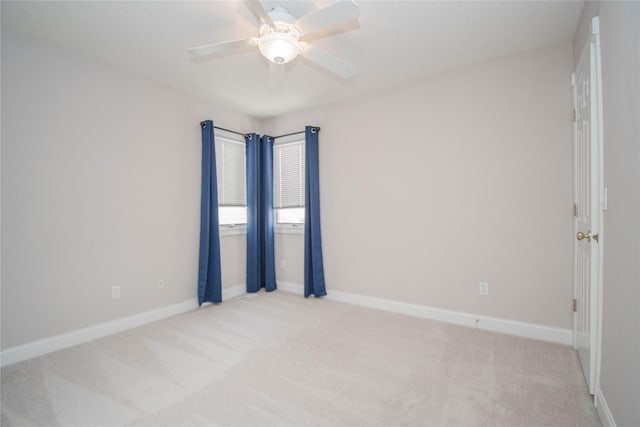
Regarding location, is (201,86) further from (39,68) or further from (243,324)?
(243,324)

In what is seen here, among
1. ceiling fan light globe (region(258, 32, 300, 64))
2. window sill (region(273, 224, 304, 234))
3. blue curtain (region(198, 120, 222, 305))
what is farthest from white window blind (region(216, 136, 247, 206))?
ceiling fan light globe (region(258, 32, 300, 64))

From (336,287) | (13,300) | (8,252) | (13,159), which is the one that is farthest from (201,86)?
(336,287)

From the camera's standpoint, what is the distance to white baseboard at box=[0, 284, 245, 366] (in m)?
2.23

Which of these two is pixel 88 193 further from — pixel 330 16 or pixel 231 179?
pixel 330 16

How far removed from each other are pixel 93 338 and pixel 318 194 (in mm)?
2702

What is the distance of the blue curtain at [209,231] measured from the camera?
11.4ft

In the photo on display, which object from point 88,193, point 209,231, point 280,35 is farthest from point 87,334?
point 280,35

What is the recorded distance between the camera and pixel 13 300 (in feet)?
7.34

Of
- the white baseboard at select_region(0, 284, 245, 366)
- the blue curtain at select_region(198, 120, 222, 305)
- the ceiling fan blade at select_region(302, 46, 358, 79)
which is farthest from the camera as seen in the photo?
the blue curtain at select_region(198, 120, 222, 305)

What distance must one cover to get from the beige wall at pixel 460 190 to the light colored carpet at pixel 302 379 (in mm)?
481

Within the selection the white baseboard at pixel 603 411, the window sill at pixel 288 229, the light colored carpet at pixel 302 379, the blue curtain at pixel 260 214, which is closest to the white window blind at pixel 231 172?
the blue curtain at pixel 260 214

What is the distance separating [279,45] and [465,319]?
2852 millimetres

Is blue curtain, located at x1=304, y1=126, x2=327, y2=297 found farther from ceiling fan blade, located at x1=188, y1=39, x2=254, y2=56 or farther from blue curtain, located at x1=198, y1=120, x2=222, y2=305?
ceiling fan blade, located at x1=188, y1=39, x2=254, y2=56

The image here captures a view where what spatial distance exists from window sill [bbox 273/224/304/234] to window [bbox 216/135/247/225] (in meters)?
0.47
